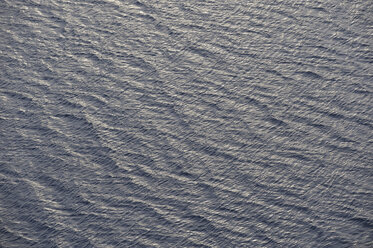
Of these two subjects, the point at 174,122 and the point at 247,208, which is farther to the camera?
the point at 174,122

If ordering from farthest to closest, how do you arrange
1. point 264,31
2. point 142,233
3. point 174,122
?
point 264,31 → point 174,122 → point 142,233

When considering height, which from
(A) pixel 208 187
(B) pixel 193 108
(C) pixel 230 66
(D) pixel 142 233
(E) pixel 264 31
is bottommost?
(D) pixel 142 233

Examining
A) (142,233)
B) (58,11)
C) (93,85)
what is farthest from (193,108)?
(58,11)

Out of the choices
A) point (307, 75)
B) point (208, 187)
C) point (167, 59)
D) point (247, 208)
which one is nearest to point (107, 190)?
point (208, 187)

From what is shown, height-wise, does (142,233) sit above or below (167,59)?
below

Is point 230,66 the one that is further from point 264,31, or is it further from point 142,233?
point 142,233

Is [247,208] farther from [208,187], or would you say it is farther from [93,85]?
[93,85]

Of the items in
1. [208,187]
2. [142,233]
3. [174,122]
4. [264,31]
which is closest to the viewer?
[142,233]
